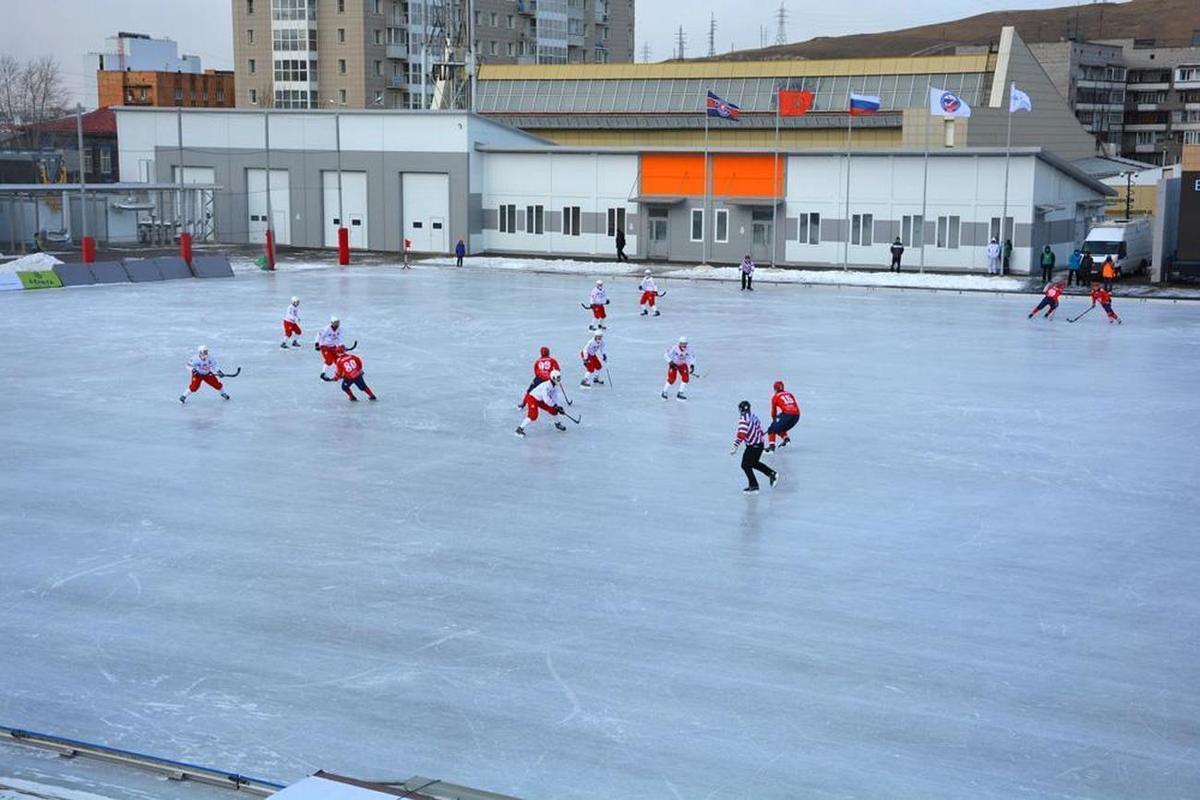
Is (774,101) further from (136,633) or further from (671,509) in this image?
(136,633)

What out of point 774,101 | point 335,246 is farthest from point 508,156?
point 774,101

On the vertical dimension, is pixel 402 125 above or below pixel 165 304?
above

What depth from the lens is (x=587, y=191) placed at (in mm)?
59094

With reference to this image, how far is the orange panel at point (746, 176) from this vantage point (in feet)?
180

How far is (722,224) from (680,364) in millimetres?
33694

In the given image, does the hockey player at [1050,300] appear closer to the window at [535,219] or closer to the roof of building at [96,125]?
the window at [535,219]

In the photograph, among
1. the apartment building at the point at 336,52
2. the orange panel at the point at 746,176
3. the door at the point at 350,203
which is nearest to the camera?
the orange panel at the point at 746,176

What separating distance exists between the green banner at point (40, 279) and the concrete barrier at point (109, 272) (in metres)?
1.63

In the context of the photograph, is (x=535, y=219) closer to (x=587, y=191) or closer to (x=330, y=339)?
(x=587, y=191)

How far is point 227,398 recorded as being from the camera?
2436 centimetres

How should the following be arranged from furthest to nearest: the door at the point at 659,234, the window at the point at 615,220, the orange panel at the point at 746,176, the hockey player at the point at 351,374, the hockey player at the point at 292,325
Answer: the window at the point at 615,220 → the door at the point at 659,234 → the orange panel at the point at 746,176 → the hockey player at the point at 292,325 → the hockey player at the point at 351,374

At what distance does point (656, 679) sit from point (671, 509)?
5780 mm

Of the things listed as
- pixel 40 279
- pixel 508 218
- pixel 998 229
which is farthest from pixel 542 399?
pixel 508 218

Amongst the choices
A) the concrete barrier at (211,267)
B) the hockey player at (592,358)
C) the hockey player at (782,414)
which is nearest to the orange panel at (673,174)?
the concrete barrier at (211,267)
